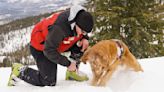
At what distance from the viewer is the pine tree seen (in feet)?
46.0

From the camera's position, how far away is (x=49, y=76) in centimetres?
479

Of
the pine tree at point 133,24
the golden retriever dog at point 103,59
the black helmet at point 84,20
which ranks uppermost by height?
the black helmet at point 84,20

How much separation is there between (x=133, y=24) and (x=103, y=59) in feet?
33.5

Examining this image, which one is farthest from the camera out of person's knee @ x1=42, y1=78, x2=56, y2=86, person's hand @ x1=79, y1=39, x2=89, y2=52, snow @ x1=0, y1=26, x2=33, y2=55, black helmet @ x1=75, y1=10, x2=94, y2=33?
snow @ x1=0, y1=26, x2=33, y2=55

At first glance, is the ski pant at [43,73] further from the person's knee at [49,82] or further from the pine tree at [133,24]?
the pine tree at [133,24]

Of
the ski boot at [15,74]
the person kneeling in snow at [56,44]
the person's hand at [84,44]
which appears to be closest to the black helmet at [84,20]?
the person kneeling in snow at [56,44]

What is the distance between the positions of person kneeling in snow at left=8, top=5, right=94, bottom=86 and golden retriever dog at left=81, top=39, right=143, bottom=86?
0.87ft

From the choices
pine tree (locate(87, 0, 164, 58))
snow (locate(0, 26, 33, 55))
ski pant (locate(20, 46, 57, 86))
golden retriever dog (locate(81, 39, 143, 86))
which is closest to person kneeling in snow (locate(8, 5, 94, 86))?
ski pant (locate(20, 46, 57, 86))

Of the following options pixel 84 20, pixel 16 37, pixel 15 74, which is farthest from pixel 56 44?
pixel 16 37

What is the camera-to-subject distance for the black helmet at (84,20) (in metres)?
4.30

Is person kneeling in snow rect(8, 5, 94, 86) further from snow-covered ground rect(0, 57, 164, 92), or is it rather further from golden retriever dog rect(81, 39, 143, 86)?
golden retriever dog rect(81, 39, 143, 86)

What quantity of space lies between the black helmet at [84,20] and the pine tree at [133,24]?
368 inches

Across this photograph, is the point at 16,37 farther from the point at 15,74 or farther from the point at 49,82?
the point at 49,82

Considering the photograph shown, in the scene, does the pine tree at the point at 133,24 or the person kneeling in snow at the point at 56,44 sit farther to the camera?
the pine tree at the point at 133,24
